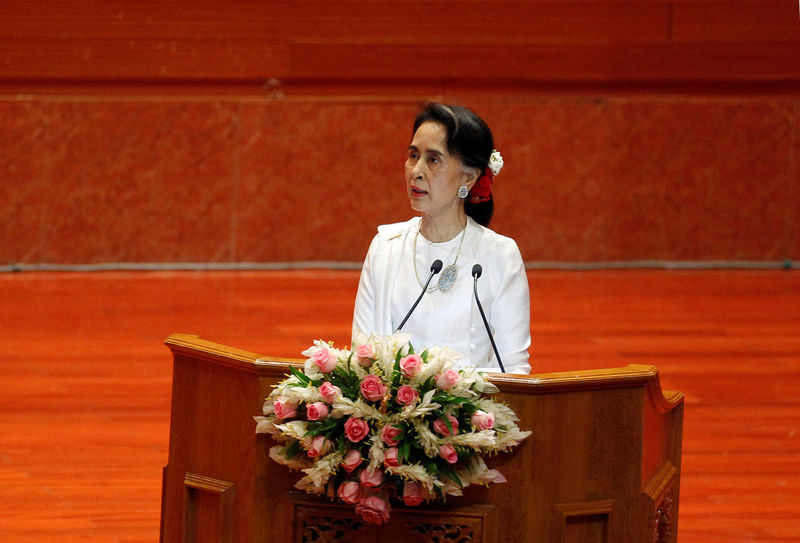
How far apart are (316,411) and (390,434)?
0.14 meters

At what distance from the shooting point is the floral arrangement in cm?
238

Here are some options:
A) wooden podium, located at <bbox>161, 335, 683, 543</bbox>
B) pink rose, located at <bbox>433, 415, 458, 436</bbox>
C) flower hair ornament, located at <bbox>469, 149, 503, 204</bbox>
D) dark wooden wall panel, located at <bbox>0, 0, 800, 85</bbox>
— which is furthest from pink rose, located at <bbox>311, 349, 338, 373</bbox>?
dark wooden wall panel, located at <bbox>0, 0, 800, 85</bbox>

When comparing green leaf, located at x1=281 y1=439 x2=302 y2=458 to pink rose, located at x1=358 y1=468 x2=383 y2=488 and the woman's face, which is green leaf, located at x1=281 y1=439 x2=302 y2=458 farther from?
the woman's face

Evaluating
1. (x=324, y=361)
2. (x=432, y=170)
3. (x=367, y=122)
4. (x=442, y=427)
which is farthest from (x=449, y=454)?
(x=367, y=122)

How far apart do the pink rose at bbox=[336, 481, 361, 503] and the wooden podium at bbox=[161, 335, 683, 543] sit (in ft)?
0.35

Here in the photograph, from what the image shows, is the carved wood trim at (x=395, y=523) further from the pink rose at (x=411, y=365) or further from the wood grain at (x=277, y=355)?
the wood grain at (x=277, y=355)

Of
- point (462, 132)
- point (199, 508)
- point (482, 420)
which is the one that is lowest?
point (199, 508)

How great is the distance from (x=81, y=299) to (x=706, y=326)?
3.19m

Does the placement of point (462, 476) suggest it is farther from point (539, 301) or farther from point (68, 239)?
point (68, 239)

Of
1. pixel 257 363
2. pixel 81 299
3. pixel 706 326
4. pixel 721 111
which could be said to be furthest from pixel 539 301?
pixel 257 363

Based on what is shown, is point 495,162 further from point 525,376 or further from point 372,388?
point 372,388

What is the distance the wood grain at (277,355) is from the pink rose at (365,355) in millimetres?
1651

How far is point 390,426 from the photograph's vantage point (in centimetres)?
238

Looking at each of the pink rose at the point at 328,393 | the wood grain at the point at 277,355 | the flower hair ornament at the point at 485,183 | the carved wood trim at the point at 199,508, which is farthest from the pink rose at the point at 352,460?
the wood grain at the point at 277,355
